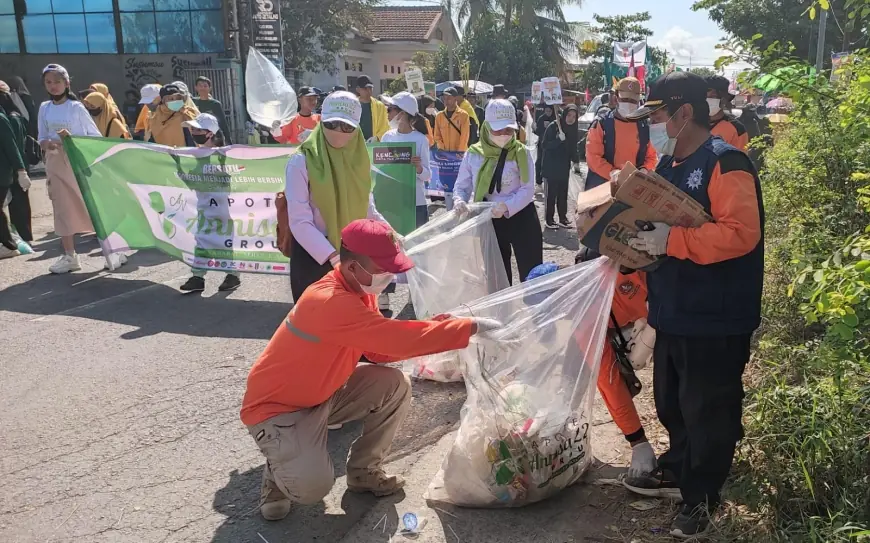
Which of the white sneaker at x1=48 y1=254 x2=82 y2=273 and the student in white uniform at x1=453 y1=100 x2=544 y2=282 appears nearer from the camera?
the student in white uniform at x1=453 y1=100 x2=544 y2=282

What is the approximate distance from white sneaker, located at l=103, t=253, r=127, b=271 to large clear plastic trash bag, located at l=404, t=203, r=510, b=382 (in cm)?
411

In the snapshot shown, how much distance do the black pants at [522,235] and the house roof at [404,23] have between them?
34394mm

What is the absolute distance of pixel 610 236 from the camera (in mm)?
2699

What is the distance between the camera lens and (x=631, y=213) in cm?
260

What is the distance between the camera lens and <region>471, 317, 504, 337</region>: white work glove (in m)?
2.85

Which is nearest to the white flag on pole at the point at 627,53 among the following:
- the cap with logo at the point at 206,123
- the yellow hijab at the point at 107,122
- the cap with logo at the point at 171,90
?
the cap with logo at the point at 171,90

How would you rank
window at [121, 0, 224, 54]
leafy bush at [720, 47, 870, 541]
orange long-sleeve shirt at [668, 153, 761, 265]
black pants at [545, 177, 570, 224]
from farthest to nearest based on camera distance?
window at [121, 0, 224, 54], black pants at [545, 177, 570, 224], orange long-sleeve shirt at [668, 153, 761, 265], leafy bush at [720, 47, 870, 541]

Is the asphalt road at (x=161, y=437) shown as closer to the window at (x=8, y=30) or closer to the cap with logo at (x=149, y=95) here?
the cap with logo at (x=149, y=95)

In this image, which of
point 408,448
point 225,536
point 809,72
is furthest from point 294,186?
point 809,72

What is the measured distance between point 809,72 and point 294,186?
3.06 m

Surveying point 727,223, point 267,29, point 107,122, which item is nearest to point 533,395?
point 727,223

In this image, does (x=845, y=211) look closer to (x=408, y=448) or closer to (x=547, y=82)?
(x=408, y=448)

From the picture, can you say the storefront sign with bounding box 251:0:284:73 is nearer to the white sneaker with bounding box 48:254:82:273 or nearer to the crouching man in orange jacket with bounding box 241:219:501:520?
the white sneaker with bounding box 48:254:82:273

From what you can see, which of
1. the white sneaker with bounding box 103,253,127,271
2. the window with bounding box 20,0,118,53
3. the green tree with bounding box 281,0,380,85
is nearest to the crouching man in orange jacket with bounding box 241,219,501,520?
the white sneaker with bounding box 103,253,127,271
